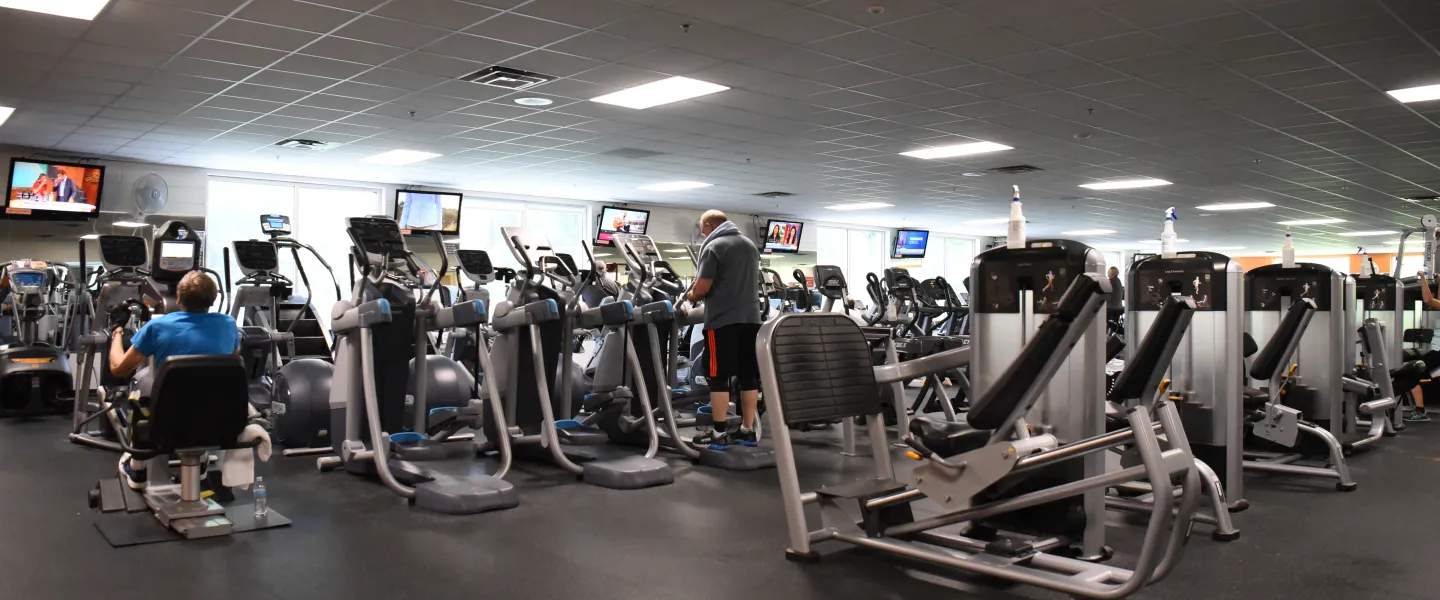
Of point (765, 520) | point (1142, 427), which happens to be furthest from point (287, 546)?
point (1142, 427)

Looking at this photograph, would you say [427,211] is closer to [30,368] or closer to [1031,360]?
[30,368]

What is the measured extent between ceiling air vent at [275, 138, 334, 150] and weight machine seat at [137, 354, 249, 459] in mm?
6337

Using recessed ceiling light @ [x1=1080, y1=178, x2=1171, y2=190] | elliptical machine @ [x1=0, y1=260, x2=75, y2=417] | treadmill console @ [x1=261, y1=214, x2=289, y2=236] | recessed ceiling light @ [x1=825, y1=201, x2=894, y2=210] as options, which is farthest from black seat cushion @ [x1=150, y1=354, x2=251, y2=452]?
recessed ceiling light @ [x1=825, y1=201, x2=894, y2=210]

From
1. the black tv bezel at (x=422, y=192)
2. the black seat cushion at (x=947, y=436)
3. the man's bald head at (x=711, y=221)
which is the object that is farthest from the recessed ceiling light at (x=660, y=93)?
the black tv bezel at (x=422, y=192)

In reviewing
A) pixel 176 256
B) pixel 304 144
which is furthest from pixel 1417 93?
pixel 304 144

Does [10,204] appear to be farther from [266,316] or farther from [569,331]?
[569,331]

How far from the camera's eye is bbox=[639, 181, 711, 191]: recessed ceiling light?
12641 millimetres

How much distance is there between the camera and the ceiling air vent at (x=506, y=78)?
6.61m

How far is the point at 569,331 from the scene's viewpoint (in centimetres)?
554

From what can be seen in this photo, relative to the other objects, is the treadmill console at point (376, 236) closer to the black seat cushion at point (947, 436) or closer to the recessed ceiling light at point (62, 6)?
the recessed ceiling light at point (62, 6)

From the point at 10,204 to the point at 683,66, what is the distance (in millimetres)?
7324

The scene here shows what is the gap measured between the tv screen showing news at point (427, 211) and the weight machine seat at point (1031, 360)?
10.3 m

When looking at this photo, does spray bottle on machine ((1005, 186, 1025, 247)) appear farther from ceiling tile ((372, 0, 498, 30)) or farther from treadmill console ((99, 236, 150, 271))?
treadmill console ((99, 236, 150, 271))

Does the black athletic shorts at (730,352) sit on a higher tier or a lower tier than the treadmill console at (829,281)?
lower
